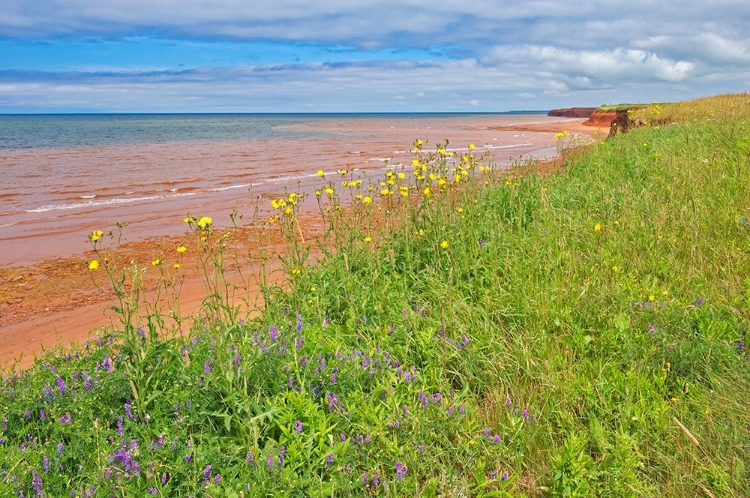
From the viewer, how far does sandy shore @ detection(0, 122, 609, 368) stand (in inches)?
208

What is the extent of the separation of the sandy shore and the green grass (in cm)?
174

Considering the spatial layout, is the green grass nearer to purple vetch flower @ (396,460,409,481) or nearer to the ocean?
purple vetch flower @ (396,460,409,481)

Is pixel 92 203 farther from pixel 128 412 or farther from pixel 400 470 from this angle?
pixel 400 470

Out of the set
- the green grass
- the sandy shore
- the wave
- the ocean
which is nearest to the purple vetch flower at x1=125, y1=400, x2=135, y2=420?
the green grass

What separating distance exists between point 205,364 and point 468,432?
1387 mm

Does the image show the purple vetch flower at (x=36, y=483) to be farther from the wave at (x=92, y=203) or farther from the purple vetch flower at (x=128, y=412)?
the wave at (x=92, y=203)

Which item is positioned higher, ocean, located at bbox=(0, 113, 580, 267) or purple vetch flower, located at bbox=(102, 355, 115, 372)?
purple vetch flower, located at bbox=(102, 355, 115, 372)

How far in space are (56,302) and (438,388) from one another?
537cm

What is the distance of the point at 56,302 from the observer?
644 centimetres

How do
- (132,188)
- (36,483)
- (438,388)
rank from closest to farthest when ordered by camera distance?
(36,483) < (438,388) < (132,188)

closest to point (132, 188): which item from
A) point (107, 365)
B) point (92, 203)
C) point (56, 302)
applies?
point (92, 203)

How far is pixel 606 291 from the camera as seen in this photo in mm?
3738

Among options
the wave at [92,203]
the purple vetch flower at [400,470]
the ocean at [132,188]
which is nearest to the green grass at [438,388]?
the purple vetch flower at [400,470]

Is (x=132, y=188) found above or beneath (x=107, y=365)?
beneath
